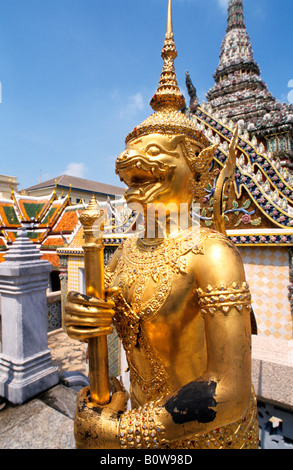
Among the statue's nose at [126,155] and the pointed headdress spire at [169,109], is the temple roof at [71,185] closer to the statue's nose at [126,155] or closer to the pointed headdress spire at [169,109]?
the pointed headdress spire at [169,109]

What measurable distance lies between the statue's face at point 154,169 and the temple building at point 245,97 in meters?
6.47

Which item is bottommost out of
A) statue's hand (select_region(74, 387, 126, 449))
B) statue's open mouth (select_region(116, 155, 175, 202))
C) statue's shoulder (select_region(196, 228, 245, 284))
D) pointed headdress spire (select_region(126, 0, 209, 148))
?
statue's hand (select_region(74, 387, 126, 449))

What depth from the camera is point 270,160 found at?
4578 millimetres

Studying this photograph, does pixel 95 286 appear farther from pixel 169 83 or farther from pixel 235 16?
pixel 235 16

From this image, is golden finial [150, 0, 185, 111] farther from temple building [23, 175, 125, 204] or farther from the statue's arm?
temple building [23, 175, 125, 204]

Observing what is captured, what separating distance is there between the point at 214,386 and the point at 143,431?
437 mm

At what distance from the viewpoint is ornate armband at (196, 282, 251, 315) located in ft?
4.46

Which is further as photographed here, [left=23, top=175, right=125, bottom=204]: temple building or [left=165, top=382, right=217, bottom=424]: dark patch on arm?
[left=23, top=175, right=125, bottom=204]: temple building

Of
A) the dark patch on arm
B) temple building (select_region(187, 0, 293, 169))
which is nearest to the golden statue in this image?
the dark patch on arm

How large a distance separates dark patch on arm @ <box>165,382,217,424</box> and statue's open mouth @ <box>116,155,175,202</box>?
112 centimetres

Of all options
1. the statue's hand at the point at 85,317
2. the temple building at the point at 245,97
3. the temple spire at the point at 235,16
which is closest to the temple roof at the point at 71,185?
the temple spire at the point at 235,16

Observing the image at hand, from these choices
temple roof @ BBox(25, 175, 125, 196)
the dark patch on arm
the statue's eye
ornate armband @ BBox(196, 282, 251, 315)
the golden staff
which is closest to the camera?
the dark patch on arm
